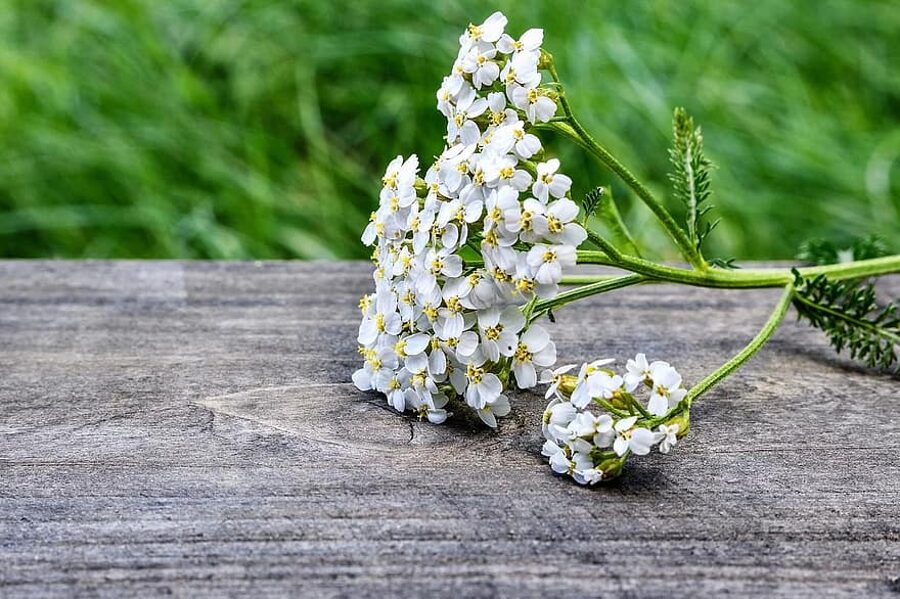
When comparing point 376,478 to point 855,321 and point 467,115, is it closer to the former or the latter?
point 467,115

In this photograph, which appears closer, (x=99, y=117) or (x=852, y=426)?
(x=852, y=426)

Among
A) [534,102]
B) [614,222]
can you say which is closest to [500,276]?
[534,102]

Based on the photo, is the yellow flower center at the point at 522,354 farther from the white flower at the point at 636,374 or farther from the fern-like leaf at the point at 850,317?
the fern-like leaf at the point at 850,317

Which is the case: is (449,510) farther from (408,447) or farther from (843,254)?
(843,254)

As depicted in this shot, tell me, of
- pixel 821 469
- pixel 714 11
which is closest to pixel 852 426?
pixel 821 469

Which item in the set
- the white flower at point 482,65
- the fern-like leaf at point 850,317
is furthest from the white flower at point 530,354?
the fern-like leaf at point 850,317
